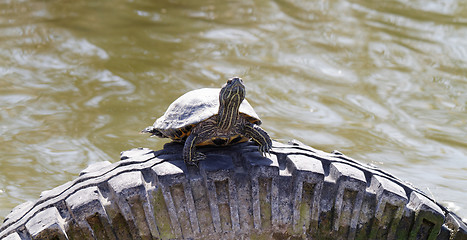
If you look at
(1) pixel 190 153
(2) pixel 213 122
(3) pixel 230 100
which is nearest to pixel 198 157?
(1) pixel 190 153

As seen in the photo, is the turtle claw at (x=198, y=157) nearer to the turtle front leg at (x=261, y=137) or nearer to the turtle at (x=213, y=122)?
the turtle at (x=213, y=122)

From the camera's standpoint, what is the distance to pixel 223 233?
79.5 inches

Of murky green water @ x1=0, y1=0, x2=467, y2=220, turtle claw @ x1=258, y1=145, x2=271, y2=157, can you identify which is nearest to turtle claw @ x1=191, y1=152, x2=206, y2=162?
turtle claw @ x1=258, y1=145, x2=271, y2=157

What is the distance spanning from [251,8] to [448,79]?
2238 mm

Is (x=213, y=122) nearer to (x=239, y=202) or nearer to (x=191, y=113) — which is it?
(x=191, y=113)

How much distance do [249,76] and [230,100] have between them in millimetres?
2160

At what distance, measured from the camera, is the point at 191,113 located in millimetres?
2104

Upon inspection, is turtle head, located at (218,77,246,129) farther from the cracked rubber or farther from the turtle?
the cracked rubber

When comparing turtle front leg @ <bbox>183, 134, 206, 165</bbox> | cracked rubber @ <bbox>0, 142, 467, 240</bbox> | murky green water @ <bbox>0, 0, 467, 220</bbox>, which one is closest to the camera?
cracked rubber @ <bbox>0, 142, 467, 240</bbox>

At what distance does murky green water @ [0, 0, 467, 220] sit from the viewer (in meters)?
3.08

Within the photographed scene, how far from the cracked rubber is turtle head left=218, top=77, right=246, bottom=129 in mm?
155

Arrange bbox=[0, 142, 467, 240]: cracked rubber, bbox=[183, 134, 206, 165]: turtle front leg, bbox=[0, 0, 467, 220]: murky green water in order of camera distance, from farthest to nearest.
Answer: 1. bbox=[0, 0, 467, 220]: murky green water
2. bbox=[183, 134, 206, 165]: turtle front leg
3. bbox=[0, 142, 467, 240]: cracked rubber

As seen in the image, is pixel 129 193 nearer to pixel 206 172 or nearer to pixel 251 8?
pixel 206 172

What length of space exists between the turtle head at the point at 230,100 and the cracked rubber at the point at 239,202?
0.16 meters
